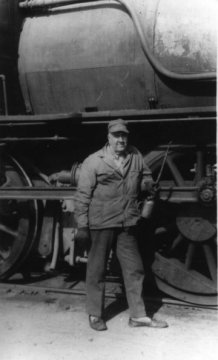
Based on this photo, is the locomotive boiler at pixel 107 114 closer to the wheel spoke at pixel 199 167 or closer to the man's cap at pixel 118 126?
the wheel spoke at pixel 199 167

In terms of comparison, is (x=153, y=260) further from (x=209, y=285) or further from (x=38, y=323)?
(x=38, y=323)

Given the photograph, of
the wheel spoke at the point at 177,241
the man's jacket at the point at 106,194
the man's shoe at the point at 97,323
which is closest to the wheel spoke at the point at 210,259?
the wheel spoke at the point at 177,241

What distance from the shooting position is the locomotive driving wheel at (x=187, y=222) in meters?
4.33

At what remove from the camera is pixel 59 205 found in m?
4.97

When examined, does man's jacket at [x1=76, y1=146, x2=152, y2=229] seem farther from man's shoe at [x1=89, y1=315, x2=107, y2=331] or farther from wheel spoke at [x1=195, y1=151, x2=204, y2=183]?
man's shoe at [x1=89, y1=315, x2=107, y2=331]

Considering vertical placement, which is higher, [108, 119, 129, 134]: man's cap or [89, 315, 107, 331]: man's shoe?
[108, 119, 129, 134]: man's cap

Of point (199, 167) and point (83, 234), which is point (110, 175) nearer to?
point (83, 234)

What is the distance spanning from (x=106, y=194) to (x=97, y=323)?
3.57ft

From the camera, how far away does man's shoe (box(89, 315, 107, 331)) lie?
4098 millimetres

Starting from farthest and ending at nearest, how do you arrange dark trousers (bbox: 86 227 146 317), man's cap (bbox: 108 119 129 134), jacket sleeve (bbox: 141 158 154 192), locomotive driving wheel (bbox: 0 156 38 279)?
locomotive driving wheel (bbox: 0 156 38 279) → jacket sleeve (bbox: 141 158 154 192) → dark trousers (bbox: 86 227 146 317) → man's cap (bbox: 108 119 129 134)

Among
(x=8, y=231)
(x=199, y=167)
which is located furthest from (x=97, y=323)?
(x=199, y=167)

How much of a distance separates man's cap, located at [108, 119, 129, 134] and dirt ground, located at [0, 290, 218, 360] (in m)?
1.65

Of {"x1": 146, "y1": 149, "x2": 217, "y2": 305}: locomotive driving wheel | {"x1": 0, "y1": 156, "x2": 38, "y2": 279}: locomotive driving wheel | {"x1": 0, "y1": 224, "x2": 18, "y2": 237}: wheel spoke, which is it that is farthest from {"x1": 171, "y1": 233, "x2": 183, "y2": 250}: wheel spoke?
{"x1": 0, "y1": 224, "x2": 18, "y2": 237}: wheel spoke

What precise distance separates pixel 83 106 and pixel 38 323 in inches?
79.3
